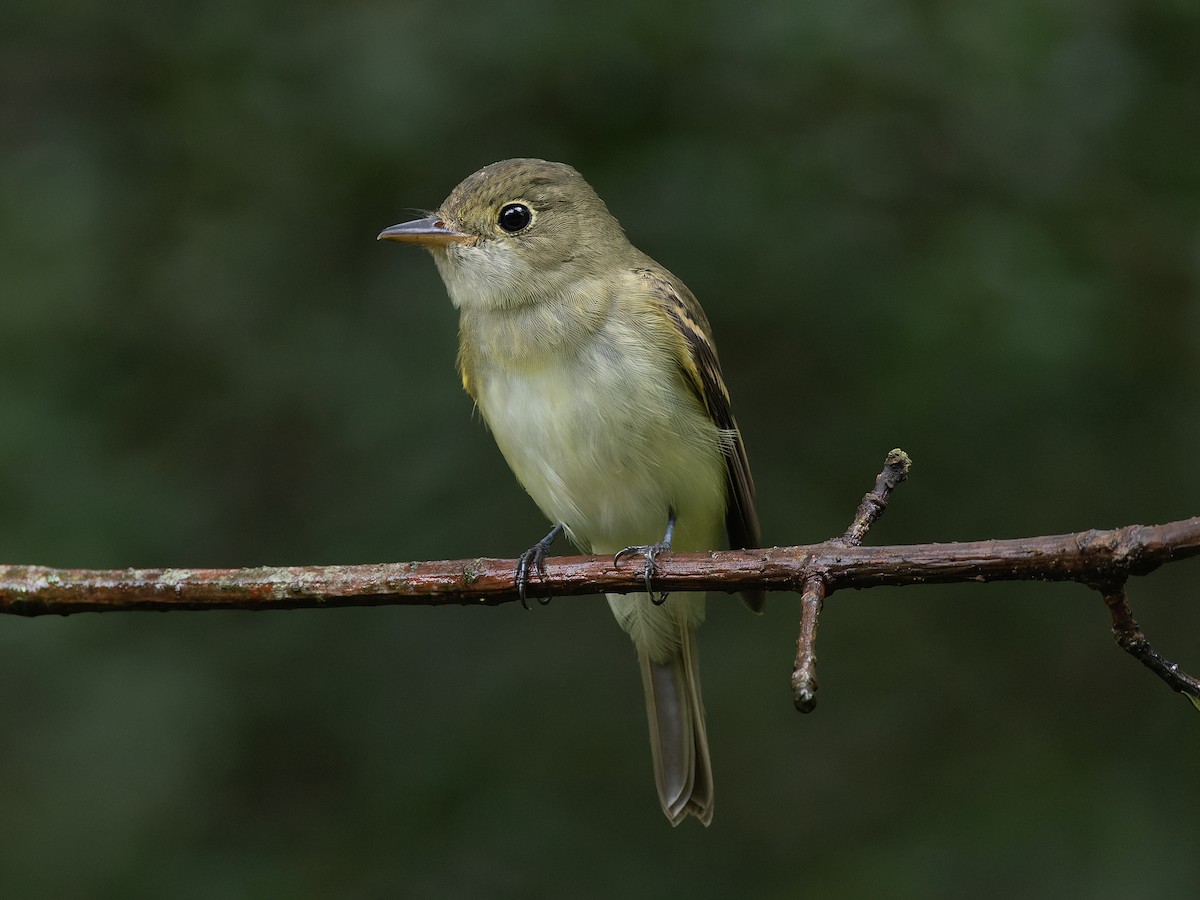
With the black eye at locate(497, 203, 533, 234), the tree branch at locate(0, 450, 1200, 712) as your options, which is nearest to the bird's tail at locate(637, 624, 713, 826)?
the tree branch at locate(0, 450, 1200, 712)

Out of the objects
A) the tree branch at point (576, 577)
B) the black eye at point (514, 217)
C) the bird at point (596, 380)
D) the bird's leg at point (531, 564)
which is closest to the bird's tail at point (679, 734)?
the bird at point (596, 380)

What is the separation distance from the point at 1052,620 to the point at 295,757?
10.2 ft

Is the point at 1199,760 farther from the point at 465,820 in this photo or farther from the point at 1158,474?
the point at 465,820

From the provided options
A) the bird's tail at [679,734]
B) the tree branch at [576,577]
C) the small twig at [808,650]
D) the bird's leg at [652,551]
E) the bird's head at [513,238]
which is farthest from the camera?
the bird's head at [513,238]

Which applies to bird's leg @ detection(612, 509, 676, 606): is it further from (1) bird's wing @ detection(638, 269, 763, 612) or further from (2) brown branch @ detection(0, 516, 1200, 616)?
(1) bird's wing @ detection(638, 269, 763, 612)

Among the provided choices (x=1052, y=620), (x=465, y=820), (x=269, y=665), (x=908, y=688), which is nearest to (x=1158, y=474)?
(x=1052, y=620)

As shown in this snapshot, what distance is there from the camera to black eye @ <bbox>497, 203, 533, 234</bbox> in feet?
14.3

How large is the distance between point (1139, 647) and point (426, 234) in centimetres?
245

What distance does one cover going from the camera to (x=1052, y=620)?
18.7ft

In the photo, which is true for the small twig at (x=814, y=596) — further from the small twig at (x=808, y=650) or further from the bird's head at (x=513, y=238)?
the bird's head at (x=513, y=238)

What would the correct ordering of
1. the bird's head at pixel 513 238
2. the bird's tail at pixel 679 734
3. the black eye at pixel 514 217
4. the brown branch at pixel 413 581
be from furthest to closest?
the black eye at pixel 514 217 → the bird's head at pixel 513 238 → the bird's tail at pixel 679 734 → the brown branch at pixel 413 581

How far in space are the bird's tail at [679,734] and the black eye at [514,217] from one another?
145cm

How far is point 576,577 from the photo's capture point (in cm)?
318

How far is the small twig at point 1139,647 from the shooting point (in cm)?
249
